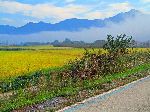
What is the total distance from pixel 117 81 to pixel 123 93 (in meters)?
3.23

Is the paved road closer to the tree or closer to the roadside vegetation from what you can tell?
the roadside vegetation

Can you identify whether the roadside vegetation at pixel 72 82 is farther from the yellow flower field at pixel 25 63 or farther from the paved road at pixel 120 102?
the yellow flower field at pixel 25 63

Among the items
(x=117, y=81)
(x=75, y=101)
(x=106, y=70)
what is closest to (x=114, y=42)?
(x=106, y=70)

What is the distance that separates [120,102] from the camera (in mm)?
11695

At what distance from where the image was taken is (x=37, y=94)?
14.2 m

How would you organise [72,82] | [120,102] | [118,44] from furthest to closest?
[118,44], [72,82], [120,102]

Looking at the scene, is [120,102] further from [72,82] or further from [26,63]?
[26,63]

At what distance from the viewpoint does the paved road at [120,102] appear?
10562mm

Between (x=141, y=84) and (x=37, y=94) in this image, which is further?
(x=141, y=84)

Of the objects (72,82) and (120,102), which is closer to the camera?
(120,102)

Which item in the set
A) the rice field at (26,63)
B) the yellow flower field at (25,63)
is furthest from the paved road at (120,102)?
the yellow flower field at (25,63)

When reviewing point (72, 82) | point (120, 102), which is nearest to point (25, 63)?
point (72, 82)

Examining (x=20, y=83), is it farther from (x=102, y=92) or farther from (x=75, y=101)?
(x=75, y=101)

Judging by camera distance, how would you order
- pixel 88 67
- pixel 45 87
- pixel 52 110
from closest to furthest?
1. pixel 52 110
2. pixel 45 87
3. pixel 88 67
